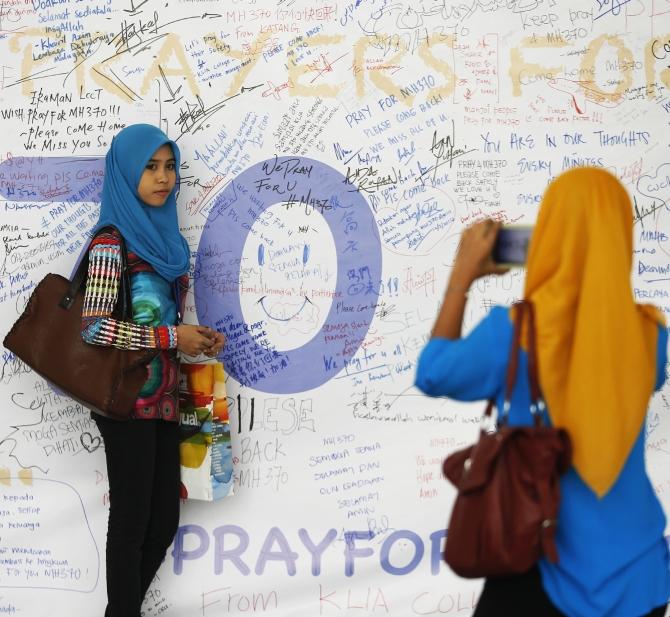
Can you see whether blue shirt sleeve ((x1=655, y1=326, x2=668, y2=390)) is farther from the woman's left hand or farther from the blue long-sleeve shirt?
the woman's left hand

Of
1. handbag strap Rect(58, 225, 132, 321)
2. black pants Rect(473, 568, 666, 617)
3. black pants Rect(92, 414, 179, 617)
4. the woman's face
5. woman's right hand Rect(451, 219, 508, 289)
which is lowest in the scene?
black pants Rect(92, 414, 179, 617)

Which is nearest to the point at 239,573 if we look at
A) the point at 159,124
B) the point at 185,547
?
the point at 185,547

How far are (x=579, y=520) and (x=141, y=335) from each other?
1628mm

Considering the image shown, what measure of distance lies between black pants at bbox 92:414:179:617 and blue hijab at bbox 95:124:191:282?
0.53 meters

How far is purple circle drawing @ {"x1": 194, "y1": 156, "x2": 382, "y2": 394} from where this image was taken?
3398mm

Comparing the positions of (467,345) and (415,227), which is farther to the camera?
(415,227)

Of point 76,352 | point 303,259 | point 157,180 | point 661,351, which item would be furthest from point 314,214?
point 661,351

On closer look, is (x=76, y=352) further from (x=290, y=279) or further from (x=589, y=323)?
(x=589, y=323)

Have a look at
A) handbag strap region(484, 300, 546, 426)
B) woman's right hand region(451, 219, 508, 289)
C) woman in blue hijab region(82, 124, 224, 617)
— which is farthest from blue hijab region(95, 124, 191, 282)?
handbag strap region(484, 300, 546, 426)

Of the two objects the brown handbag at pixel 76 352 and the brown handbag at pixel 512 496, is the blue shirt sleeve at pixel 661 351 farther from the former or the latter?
the brown handbag at pixel 76 352

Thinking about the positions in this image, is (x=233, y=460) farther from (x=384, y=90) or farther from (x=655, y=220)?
(x=655, y=220)

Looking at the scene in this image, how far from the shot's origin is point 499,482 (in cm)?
177

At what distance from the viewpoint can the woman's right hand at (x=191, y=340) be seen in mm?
3045

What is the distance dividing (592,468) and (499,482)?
18cm
